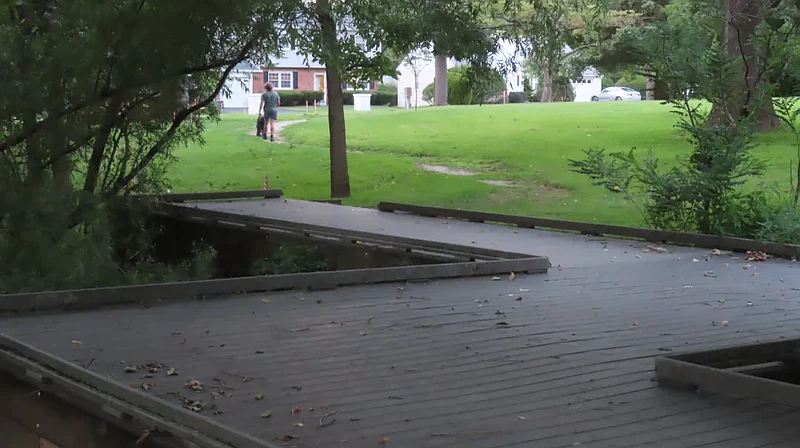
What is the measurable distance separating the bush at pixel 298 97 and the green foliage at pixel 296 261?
110 feet

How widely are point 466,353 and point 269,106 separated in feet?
59.3

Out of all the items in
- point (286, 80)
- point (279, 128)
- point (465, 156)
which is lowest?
point (465, 156)

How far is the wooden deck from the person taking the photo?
14.1 ft

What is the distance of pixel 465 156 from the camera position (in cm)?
2053

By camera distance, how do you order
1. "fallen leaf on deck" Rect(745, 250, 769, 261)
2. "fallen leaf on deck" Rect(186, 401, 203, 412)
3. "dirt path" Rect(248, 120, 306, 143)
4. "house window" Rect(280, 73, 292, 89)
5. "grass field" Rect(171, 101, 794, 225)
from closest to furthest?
"fallen leaf on deck" Rect(186, 401, 203, 412), "fallen leaf on deck" Rect(745, 250, 769, 261), "grass field" Rect(171, 101, 794, 225), "dirt path" Rect(248, 120, 306, 143), "house window" Rect(280, 73, 292, 89)

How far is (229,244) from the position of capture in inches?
500

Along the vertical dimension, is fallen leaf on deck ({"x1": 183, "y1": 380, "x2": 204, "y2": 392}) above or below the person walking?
below

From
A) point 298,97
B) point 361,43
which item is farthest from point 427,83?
point 361,43

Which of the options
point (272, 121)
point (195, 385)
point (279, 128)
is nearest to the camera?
point (195, 385)

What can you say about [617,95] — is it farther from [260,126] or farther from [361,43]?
[361,43]

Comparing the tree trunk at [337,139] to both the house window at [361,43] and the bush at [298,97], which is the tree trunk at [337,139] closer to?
the house window at [361,43]

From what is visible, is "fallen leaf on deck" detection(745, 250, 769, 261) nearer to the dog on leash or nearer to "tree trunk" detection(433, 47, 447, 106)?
the dog on leash

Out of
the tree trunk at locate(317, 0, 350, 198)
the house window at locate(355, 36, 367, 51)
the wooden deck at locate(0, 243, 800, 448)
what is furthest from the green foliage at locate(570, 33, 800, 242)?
the tree trunk at locate(317, 0, 350, 198)

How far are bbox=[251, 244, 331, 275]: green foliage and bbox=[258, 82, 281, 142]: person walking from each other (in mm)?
11418
